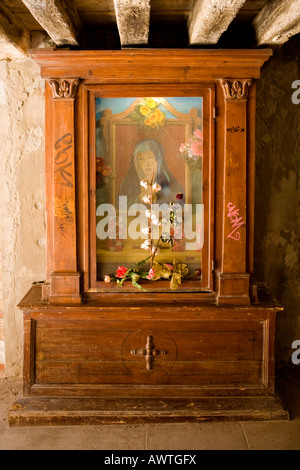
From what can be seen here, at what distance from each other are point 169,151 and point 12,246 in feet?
4.82

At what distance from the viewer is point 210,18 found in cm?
214

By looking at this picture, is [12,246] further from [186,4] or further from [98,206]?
[186,4]

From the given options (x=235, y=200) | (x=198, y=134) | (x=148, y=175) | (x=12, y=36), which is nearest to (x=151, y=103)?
(x=198, y=134)

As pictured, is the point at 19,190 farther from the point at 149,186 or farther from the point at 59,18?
the point at 59,18

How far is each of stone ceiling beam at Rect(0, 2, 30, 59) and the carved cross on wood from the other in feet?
7.32

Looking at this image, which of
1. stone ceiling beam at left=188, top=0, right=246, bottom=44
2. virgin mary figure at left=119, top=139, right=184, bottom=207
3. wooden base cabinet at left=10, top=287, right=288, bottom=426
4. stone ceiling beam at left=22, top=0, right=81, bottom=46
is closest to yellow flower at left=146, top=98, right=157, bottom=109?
virgin mary figure at left=119, top=139, right=184, bottom=207

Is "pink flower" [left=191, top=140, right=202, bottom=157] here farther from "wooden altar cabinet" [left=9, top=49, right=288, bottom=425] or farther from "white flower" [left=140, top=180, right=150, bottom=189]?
"white flower" [left=140, top=180, right=150, bottom=189]

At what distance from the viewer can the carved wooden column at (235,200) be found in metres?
2.52

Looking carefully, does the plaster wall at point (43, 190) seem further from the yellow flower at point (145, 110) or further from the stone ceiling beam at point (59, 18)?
the yellow flower at point (145, 110)

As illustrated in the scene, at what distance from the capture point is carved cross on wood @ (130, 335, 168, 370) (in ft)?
8.61

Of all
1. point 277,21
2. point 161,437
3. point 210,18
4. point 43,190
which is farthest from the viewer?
point 43,190

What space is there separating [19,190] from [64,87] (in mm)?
931

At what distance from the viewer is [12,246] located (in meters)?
3.05
